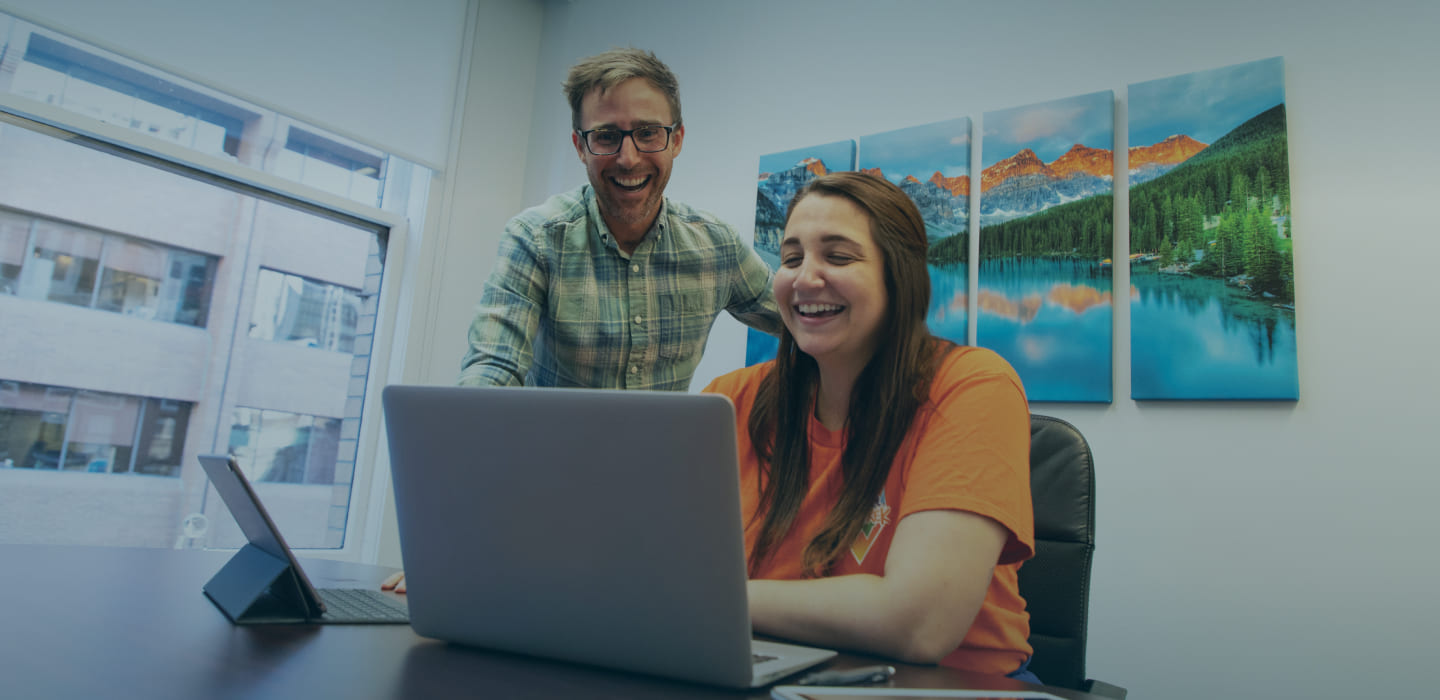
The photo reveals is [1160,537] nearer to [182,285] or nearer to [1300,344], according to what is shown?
[1300,344]

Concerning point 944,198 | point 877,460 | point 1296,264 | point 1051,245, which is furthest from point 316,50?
point 1296,264

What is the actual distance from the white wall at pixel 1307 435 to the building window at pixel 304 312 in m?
2.70

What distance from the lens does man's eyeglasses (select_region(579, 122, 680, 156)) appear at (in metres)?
1.65

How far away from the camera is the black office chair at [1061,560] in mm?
1246

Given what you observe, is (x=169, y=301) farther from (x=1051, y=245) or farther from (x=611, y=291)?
(x=1051, y=245)

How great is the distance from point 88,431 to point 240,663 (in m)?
2.82

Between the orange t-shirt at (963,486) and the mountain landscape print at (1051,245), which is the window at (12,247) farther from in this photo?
the mountain landscape print at (1051,245)

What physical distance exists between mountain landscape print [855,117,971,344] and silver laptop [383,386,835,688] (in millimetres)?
1967

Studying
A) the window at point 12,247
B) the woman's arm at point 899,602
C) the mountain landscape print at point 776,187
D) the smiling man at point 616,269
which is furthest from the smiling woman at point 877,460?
the window at point 12,247

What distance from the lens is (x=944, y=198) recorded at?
8.49ft

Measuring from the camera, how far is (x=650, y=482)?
0.58 metres

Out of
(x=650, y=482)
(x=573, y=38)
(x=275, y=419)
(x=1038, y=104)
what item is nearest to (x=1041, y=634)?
(x=650, y=482)

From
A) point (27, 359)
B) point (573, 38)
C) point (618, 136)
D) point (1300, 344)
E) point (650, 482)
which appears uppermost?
point (573, 38)

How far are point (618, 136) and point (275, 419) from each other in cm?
227
